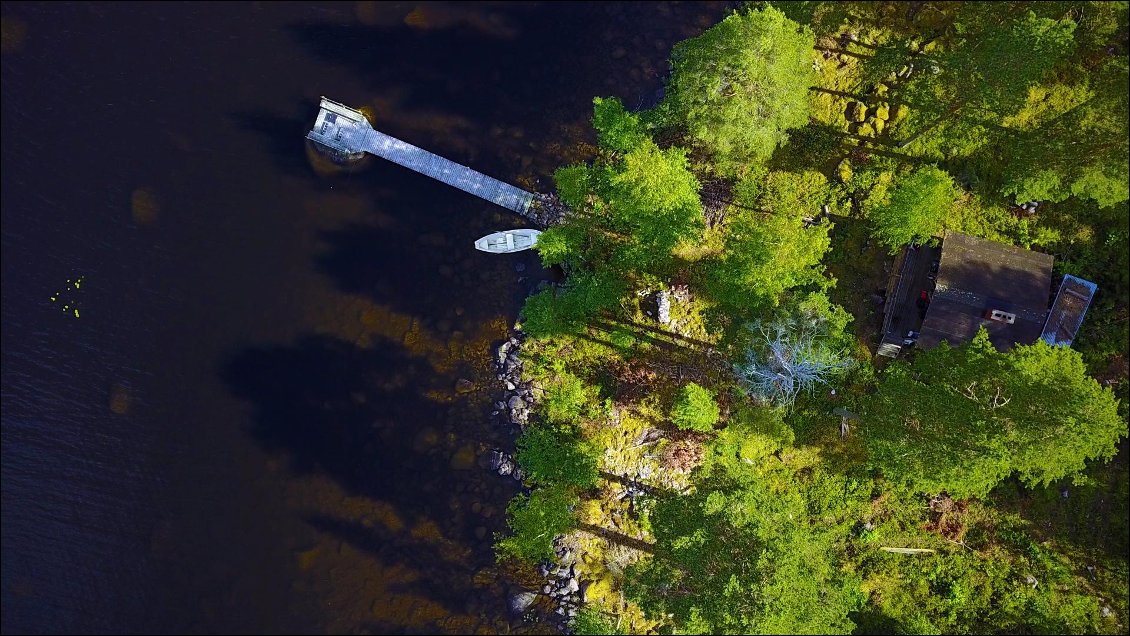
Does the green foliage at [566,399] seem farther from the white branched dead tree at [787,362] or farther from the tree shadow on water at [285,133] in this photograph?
the tree shadow on water at [285,133]

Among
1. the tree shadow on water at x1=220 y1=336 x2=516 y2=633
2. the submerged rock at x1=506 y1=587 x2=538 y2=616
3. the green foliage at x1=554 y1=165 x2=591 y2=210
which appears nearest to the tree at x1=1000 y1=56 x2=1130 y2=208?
the green foliage at x1=554 y1=165 x2=591 y2=210

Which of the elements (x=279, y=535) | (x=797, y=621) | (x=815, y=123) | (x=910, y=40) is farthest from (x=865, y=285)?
(x=279, y=535)

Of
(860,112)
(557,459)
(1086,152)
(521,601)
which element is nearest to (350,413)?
(557,459)

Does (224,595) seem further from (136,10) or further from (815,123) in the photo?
(815,123)

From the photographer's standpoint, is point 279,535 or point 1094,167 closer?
point 1094,167

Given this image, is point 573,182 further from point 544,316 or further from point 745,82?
point 745,82

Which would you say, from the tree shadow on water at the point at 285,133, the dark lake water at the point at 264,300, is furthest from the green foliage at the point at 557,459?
the tree shadow on water at the point at 285,133

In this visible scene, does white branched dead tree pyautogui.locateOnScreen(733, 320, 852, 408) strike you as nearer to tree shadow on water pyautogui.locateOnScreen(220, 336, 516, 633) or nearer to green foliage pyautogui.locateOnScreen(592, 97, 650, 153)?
green foliage pyautogui.locateOnScreen(592, 97, 650, 153)
